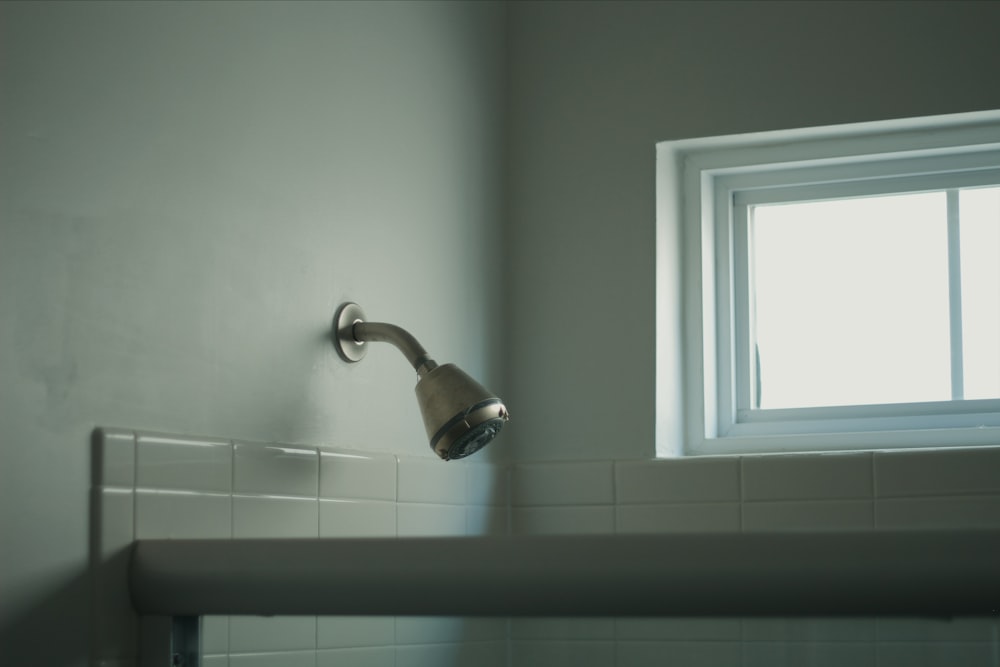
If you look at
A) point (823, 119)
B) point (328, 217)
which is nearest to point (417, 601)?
point (328, 217)

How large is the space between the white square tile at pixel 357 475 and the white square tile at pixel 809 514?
658 mm

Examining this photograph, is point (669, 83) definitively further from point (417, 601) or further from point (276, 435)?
point (417, 601)

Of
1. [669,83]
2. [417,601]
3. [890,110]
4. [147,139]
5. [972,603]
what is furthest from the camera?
[669,83]

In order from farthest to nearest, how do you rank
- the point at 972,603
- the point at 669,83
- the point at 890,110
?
1. the point at 669,83
2. the point at 890,110
3. the point at 972,603

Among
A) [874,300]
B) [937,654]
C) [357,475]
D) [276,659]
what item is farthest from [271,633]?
[874,300]

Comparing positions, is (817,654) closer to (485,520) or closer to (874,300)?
(485,520)

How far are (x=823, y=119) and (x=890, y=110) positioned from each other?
12cm

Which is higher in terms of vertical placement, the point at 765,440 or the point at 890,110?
the point at 890,110

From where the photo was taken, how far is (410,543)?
1.26 metres

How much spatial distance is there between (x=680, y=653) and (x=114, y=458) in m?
0.65

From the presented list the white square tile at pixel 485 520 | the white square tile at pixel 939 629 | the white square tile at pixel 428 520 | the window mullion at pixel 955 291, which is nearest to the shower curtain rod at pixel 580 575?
the white square tile at pixel 939 629

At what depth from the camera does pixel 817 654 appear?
1.10 metres

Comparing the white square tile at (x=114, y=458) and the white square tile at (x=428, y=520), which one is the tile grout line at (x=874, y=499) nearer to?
the white square tile at (x=428, y=520)

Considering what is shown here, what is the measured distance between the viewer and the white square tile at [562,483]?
2.32m
